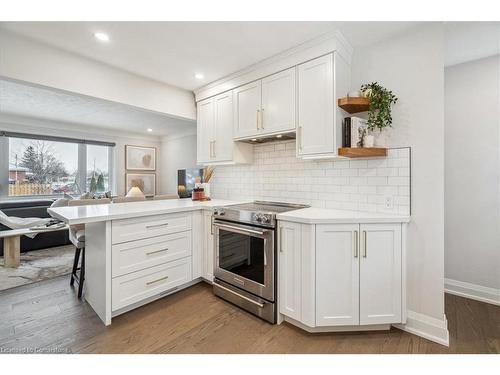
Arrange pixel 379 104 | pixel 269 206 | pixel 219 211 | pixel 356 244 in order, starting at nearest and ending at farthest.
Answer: pixel 356 244
pixel 379 104
pixel 219 211
pixel 269 206

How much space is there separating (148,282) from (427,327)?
2.32 meters

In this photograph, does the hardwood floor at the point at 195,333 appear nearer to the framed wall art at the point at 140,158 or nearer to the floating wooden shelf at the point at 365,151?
the floating wooden shelf at the point at 365,151

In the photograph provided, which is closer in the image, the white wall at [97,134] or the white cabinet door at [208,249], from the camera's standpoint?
the white cabinet door at [208,249]

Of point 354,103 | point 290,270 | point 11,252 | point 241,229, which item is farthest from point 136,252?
point 11,252

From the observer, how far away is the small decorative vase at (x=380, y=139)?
2.06 metres

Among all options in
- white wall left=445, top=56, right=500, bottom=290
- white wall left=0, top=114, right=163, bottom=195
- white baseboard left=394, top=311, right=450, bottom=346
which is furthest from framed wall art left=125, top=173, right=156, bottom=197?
white wall left=445, top=56, right=500, bottom=290

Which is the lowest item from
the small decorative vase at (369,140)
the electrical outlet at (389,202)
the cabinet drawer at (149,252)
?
the cabinet drawer at (149,252)

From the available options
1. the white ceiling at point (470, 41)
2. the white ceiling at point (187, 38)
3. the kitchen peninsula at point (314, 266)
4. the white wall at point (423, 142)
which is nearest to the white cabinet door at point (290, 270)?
the kitchen peninsula at point (314, 266)

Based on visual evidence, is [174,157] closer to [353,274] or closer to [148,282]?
[148,282]

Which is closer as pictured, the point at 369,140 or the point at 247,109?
the point at 369,140

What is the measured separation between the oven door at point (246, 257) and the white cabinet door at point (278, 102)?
103cm

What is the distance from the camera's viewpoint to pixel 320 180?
2.46 meters

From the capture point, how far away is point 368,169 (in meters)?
2.15
